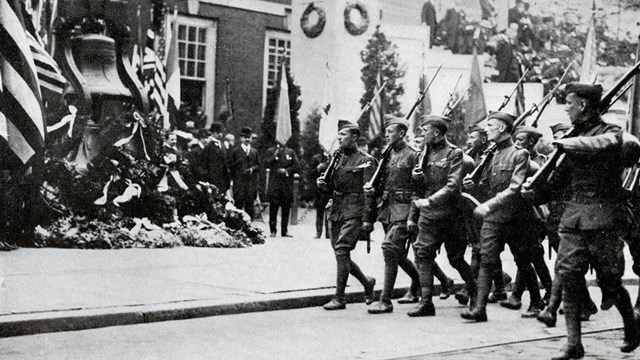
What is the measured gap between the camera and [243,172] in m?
20.1

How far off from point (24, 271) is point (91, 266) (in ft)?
3.37

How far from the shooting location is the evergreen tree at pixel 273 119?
82.0ft

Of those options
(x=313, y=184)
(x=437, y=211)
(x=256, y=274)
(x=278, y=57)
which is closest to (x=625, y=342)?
(x=437, y=211)

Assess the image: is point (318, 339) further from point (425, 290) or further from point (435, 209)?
point (435, 209)

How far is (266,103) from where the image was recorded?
2594cm

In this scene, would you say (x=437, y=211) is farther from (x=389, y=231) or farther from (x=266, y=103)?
(x=266, y=103)

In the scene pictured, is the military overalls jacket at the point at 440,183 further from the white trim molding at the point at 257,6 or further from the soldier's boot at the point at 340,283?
the white trim molding at the point at 257,6

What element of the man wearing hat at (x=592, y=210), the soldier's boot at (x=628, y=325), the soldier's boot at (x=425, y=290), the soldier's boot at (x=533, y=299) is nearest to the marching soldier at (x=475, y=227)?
the soldier's boot at (x=533, y=299)

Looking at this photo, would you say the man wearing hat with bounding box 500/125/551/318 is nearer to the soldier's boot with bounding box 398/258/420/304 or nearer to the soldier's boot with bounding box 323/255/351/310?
the soldier's boot with bounding box 398/258/420/304

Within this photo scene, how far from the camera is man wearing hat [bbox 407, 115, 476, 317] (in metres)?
10.8

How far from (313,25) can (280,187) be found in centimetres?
767

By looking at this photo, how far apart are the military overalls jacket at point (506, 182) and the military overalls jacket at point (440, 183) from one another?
37 centimetres

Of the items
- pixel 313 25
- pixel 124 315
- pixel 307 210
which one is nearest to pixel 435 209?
pixel 124 315

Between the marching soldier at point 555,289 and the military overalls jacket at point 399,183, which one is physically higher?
the military overalls jacket at point 399,183
